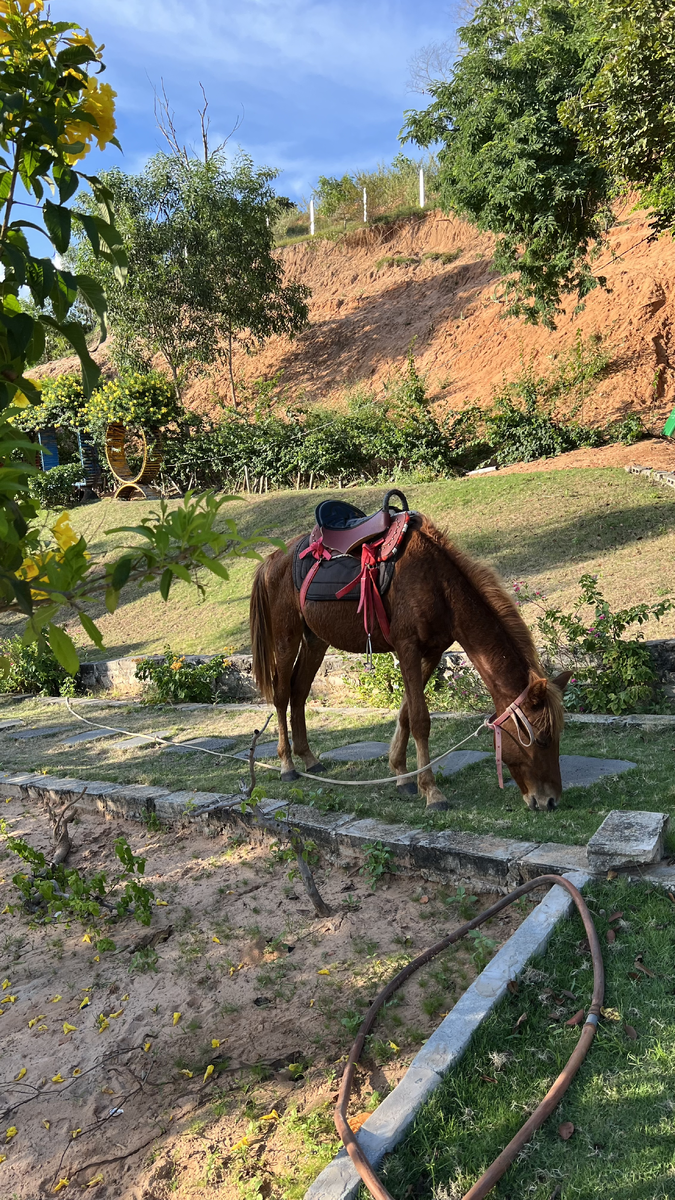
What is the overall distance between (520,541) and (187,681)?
4.91m

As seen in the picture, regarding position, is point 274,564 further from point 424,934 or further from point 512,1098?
point 512,1098

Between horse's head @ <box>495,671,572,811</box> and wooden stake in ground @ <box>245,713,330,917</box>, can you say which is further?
horse's head @ <box>495,671,572,811</box>

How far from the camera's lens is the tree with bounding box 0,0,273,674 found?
1.39 metres

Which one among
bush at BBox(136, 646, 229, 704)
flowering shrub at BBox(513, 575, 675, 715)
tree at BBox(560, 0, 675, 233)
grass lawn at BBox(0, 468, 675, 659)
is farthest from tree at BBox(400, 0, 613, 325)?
bush at BBox(136, 646, 229, 704)

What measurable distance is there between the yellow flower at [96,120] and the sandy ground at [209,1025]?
265cm

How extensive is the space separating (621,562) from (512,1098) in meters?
7.49

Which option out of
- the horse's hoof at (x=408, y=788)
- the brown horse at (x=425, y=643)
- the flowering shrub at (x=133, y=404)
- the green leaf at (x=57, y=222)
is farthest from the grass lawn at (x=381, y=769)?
the flowering shrub at (x=133, y=404)

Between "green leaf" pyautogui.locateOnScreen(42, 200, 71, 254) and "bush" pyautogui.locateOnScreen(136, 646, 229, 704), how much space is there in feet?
22.5

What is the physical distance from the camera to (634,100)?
24.7 feet

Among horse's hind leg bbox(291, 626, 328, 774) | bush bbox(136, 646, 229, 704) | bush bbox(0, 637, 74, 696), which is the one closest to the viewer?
horse's hind leg bbox(291, 626, 328, 774)

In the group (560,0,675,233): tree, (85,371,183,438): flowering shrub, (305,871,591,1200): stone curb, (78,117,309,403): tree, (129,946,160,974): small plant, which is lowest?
(129,946,160,974): small plant

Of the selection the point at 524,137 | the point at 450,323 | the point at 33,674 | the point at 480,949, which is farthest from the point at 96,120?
the point at 450,323

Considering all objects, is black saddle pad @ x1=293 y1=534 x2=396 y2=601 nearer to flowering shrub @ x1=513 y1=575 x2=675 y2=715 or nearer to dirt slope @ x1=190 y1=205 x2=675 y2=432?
flowering shrub @ x1=513 y1=575 x2=675 y2=715

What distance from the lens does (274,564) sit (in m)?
5.19
